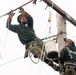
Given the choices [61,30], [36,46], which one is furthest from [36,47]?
[61,30]

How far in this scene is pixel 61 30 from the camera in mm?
15102

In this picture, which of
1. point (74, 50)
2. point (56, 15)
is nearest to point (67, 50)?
point (74, 50)

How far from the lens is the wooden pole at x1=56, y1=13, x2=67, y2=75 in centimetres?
1490

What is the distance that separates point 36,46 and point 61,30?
0.77 meters

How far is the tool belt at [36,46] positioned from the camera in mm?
15086

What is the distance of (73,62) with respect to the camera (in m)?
14.3

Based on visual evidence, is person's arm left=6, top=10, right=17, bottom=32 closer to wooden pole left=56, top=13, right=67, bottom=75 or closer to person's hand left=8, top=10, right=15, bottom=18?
person's hand left=8, top=10, right=15, bottom=18

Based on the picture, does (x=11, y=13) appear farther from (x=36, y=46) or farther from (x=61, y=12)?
(x=61, y=12)

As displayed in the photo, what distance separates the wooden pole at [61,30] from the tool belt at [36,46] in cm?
51

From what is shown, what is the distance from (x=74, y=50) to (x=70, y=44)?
0.18 meters

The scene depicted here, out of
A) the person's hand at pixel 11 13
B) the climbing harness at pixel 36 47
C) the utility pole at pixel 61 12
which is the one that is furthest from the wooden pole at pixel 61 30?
the person's hand at pixel 11 13

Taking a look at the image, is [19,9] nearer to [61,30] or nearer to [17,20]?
[17,20]

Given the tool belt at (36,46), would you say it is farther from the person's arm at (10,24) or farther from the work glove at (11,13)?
the work glove at (11,13)

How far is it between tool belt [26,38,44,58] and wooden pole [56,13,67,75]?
0.51m
